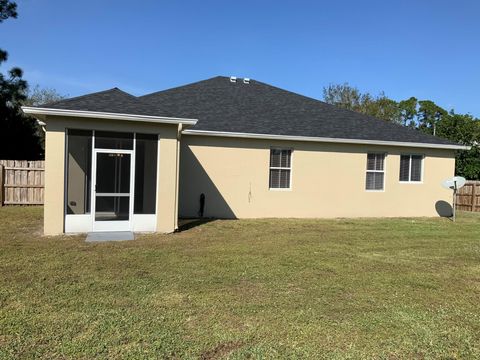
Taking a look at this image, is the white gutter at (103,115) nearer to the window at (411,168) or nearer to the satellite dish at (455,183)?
the window at (411,168)

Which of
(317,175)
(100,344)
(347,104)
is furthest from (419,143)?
(347,104)

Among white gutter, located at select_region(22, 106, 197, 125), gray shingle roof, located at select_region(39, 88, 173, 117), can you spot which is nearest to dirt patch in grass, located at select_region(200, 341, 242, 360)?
white gutter, located at select_region(22, 106, 197, 125)

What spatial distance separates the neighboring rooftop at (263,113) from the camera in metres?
15.5

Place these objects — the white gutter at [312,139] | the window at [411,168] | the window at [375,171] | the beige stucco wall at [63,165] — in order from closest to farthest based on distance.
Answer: the beige stucco wall at [63,165] → the white gutter at [312,139] → the window at [375,171] → the window at [411,168]

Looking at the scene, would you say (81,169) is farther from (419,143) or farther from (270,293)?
(419,143)

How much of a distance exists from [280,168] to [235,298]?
10092 millimetres

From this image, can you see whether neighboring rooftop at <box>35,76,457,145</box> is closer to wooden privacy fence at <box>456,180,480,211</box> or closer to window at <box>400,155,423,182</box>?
window at <box>400,155,423,182</box>

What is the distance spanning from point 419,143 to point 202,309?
1415 centimetres

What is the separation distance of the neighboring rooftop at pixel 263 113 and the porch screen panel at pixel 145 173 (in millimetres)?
3664

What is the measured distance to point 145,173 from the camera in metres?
10.9

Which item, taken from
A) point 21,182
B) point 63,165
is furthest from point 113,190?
point 21,182

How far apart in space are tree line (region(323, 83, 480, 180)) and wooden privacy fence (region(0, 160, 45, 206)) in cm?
2515

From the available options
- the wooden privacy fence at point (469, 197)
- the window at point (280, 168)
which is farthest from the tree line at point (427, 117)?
the window at point (280, 168)

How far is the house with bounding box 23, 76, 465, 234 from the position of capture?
10.4 meters
